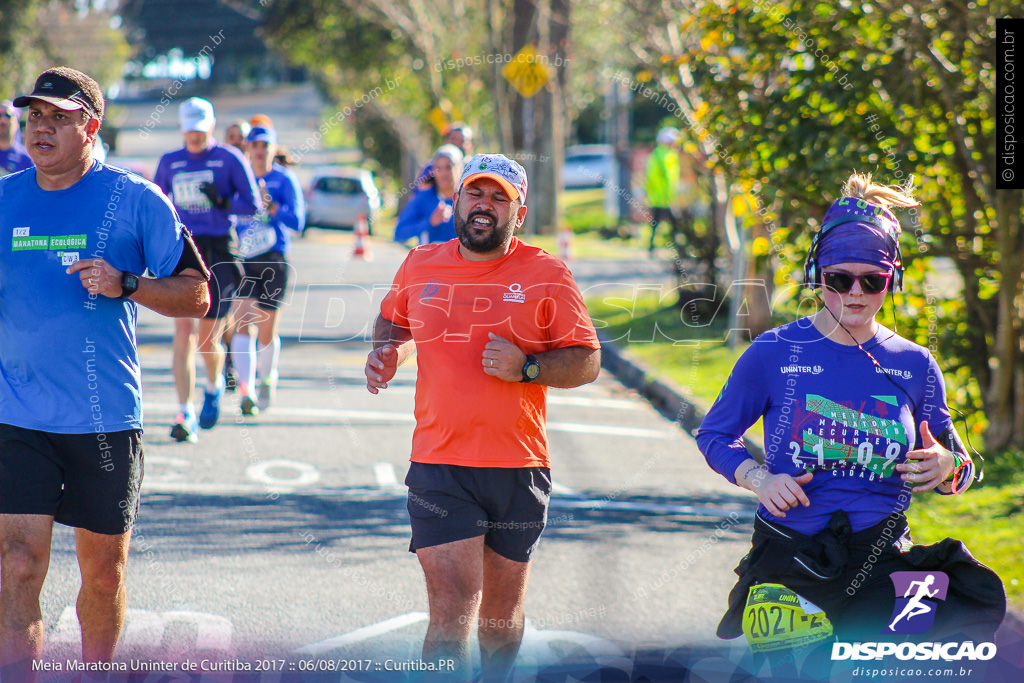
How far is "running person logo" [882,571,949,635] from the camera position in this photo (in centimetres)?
335

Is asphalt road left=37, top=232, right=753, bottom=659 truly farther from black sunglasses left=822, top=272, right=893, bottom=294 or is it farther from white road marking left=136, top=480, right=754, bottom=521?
black sunglasses left=822, top=272, right=893, bottom=294

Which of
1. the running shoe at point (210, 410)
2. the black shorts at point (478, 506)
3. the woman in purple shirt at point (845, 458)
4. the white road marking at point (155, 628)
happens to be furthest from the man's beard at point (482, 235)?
the running shoe at point (210, 410)

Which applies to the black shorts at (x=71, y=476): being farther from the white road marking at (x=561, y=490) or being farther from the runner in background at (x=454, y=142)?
the runner in background at (x=454, y=142)

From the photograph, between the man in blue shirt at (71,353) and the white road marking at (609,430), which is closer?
the man in blue shirt at (71,353)

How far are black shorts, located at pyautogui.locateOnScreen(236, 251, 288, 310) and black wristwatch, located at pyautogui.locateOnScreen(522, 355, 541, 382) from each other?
5.80 metres

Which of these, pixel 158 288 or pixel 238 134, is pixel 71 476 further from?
pixel 238 134

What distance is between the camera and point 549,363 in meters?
3.90

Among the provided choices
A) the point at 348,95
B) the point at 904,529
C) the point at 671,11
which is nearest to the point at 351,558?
the point at 904,529

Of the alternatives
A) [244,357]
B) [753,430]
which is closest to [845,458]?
[753,430]

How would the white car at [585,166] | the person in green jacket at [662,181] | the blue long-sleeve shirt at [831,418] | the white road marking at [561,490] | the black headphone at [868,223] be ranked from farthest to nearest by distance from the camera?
the white car at [585,166] → the person in green jacket at [662,181] → the white road marking at [561,490] → the black headphone at [868,223] → the blue long-sleeve shirt at [831,418]

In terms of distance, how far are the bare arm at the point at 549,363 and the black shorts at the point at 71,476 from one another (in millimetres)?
1268

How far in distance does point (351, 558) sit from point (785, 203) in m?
3.84

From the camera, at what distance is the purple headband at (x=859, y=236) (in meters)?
3.60

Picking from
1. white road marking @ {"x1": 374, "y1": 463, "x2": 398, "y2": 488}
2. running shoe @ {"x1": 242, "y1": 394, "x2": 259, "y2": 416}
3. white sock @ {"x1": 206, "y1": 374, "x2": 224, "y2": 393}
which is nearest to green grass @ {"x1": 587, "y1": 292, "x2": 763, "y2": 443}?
white road marking @ {"x1": 374, "y1": 463, "x2": 398, "y2": 488}
